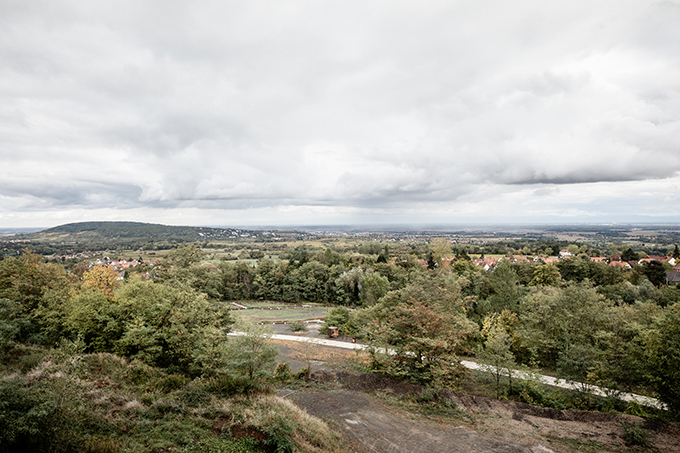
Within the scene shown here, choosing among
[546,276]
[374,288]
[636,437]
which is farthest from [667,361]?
[546,276]

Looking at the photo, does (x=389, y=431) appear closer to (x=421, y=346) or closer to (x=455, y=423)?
(x=455, y=423)

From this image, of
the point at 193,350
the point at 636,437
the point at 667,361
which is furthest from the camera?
the point at 193,350

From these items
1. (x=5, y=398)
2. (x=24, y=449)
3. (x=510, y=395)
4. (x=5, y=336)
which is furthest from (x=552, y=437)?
(x=5, y=336)

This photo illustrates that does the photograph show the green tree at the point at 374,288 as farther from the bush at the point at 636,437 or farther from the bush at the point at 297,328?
the bush at the point at 636,437

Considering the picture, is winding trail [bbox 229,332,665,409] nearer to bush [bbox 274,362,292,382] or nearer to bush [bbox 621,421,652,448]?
bush [bbox 274,362,292,382]

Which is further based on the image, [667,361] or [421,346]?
[421,346]

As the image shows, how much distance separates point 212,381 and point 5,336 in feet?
40.9

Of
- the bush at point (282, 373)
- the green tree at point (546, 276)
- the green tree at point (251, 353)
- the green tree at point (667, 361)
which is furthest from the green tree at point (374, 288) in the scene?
the green tree at point (667, 361)

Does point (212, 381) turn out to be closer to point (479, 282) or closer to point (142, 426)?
point (142, 426)

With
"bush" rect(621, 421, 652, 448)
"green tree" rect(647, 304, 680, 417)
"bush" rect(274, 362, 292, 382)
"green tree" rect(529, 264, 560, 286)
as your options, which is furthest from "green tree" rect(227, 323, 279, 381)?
"green tree" rect(529, 264, 560, 286)

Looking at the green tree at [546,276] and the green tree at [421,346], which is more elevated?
the green tree at [421,346]

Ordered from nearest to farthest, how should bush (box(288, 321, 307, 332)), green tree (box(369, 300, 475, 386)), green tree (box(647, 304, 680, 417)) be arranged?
green tree (box(647, 304, 680, 417))
green tree (box(369, 300, 475, 386))
bush (box(288, 321, 307, 332))

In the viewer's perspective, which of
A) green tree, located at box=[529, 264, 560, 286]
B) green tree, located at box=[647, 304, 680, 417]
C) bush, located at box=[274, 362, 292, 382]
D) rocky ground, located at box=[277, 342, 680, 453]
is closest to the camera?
rocky ground, located at box=[277, 342, 680, 453]

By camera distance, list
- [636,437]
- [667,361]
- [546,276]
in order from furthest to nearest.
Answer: [546,276] → [667,361] → [636,437]
